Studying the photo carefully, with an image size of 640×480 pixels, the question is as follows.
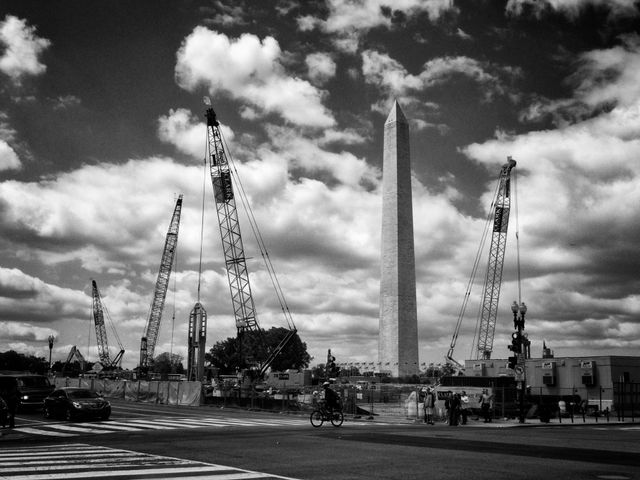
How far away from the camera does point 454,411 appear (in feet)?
107

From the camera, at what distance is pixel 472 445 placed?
1845cm

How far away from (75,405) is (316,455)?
16024 millimetres

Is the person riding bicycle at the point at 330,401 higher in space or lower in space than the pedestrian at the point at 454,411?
higher

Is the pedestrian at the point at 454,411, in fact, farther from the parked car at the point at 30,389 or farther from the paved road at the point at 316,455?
the parked car at the point at 30,389

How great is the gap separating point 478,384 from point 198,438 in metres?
31.9

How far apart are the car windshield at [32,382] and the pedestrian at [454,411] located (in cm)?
2070

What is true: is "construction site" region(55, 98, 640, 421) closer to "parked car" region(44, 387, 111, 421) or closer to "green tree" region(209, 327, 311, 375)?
"parked car" region(44, 387, 111, 421)

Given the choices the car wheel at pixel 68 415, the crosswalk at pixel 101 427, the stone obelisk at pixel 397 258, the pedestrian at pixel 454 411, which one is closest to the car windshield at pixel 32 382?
the car wheel at pixel 68 415

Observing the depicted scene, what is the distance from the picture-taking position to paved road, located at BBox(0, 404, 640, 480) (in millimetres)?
12617

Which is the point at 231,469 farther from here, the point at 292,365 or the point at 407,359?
the point at 292,365

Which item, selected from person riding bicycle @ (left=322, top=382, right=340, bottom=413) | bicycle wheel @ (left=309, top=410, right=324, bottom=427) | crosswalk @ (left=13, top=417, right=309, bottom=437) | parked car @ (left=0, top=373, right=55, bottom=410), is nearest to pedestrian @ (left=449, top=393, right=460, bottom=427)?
person riding bicycle @ (left=322, top=382, right=340, bottom=413)

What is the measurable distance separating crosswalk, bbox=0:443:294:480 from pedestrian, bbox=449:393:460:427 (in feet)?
65.0

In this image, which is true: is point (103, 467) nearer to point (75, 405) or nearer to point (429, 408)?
point (75, 405)

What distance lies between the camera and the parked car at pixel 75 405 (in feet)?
91.1
